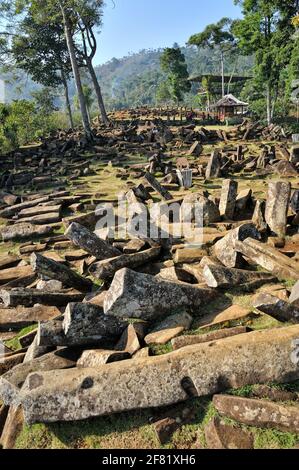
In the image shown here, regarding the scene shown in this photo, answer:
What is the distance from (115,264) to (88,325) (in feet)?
4.72

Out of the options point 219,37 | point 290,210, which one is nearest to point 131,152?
point 290,210

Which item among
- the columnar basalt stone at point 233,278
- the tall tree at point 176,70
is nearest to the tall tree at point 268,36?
→ the tall tree at point 176,70

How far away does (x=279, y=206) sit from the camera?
611 cm

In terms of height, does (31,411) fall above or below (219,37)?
below

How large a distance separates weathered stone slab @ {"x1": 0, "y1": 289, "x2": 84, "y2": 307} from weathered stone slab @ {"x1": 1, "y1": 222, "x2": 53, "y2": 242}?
3105 millimetres

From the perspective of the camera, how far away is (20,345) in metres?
4.30

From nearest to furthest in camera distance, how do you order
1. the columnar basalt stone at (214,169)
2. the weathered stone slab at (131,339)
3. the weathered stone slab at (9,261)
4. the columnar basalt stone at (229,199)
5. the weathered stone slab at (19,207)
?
1. the weathered stone slab at (131,339)
2. the weathered stone slab at (9,261)
3. the columnar basalt stone at (229,199)
4. the weathered stone slab at (19,207)
5. the columnar basalt stone at (214,169)

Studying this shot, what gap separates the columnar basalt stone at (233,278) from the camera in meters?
4.40

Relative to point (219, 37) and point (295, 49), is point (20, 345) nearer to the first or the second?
point (295, 49)

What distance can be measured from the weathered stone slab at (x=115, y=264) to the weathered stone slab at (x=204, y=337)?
68.1 inches

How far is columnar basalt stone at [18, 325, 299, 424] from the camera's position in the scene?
2980 millimetres

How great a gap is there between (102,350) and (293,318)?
1.93m

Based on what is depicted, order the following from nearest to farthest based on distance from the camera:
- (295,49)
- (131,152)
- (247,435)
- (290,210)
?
(247,435) → (290,210) → (131,152) → (295,49)

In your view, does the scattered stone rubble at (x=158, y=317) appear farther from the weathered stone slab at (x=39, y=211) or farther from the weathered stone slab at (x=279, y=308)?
the weathered stone slab at (x=39, y=211)
